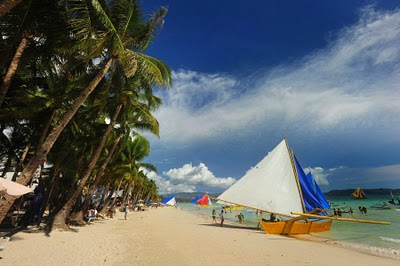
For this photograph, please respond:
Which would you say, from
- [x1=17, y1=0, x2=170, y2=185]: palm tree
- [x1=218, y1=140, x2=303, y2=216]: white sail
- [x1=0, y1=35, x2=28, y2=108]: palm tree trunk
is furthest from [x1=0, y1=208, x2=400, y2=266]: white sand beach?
[x1=0, y1=35, x2=28, y2=108]: palm tree trunk

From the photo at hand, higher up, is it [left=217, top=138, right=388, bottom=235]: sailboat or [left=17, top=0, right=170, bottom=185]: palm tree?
[left=17, top=0, right=170, bottom=185]: palm tree

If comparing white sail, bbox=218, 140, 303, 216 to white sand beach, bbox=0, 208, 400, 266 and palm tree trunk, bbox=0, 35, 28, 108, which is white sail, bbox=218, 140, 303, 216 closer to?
white sand beach, bbox=0, 208, 400, 266

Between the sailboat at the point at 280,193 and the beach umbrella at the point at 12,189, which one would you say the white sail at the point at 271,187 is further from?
the beach umbrella at the point at 12,189

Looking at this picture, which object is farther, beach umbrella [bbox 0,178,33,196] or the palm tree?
the palm tree

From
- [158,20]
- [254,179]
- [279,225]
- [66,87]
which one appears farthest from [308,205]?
[66,87]

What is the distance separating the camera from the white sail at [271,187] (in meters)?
15.9

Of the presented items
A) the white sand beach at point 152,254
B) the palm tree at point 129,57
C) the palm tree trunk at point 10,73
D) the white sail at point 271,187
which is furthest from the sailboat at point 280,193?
the palm tree trunk at point 10,73

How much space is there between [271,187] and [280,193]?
69 centimetres

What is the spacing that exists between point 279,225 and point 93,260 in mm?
12495

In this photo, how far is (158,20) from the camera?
12.1 meters

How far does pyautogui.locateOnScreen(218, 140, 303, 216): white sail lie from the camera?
15.9 m

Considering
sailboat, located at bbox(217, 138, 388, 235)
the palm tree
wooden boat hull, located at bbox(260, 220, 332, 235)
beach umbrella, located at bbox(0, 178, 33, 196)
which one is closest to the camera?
beach umbrella, located at bbox(0, 178, 33, 196)

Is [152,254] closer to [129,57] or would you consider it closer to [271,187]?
[129,57]

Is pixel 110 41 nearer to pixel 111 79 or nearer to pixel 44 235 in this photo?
pixel 111 79
